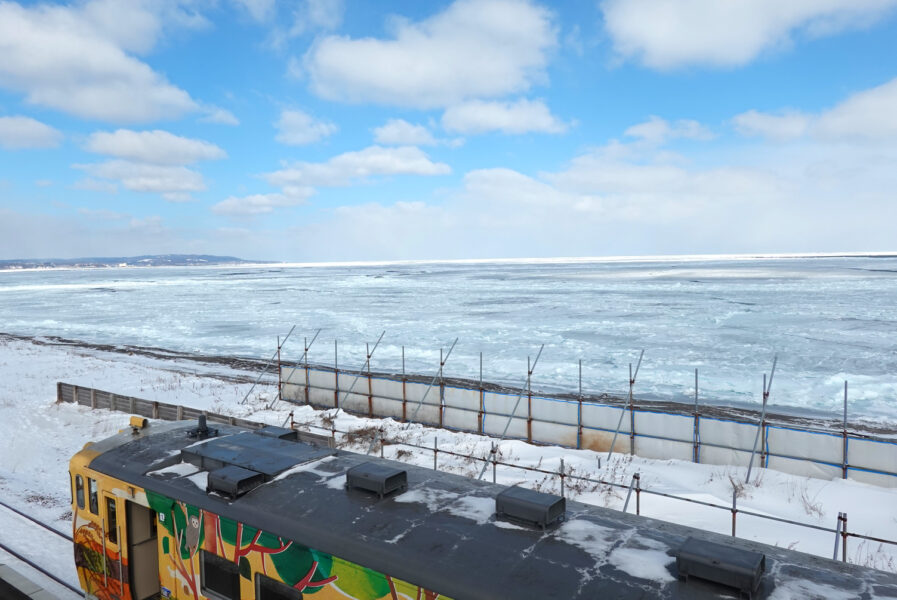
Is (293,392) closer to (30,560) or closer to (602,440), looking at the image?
(602,440)

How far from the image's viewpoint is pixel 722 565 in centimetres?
461

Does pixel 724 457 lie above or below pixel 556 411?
below

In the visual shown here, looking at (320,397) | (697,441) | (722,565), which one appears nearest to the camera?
(722,565)

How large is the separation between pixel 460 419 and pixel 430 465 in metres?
4.71

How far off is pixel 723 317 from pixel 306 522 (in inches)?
2079

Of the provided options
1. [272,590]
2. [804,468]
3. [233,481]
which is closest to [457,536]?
[272,590]

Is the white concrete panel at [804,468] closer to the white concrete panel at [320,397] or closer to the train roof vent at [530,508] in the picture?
the train roof vent at [530,508]

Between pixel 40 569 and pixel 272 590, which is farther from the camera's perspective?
pixel 40 569

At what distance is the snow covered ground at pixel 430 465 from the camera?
12.2 metres

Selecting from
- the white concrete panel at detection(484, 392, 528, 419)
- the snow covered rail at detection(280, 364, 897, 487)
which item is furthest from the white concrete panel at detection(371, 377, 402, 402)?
the white concrete panel at detection(484, 392, 528, 419)

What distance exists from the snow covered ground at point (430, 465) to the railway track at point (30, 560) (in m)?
0.11

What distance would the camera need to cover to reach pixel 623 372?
3194 cm

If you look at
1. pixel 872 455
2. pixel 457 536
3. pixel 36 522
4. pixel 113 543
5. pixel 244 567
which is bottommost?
pixel 36 522

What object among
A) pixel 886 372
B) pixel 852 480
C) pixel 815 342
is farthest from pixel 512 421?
pixel 815 342
